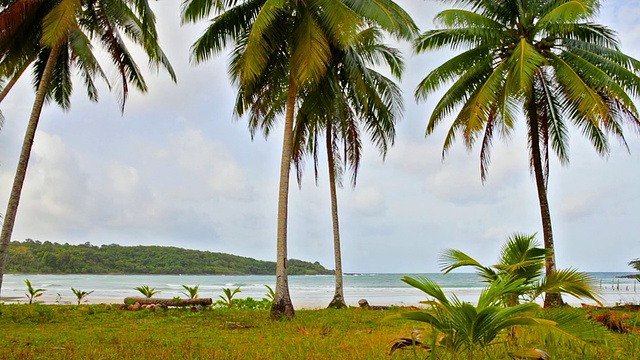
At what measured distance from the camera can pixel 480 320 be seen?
4.39m

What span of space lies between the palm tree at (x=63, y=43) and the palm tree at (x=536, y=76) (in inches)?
319

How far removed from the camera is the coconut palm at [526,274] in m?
4.98

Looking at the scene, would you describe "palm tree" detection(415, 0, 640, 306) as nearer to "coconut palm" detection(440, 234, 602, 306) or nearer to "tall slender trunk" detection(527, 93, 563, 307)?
"tall slender trunk" detection(527, 93, 563, 307)

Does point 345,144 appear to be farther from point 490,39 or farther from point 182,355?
point 182,355

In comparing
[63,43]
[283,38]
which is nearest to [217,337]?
[283,38]

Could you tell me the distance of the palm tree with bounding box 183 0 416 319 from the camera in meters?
10.9

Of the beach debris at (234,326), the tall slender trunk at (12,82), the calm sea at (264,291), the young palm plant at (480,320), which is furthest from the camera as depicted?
the calm sea at (264,291)

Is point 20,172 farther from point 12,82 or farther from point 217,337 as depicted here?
point 217,337

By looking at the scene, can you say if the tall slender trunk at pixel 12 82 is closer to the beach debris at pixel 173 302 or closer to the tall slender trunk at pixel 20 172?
the tall slender trunk at pixel 20 172

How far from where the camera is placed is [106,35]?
13.4m

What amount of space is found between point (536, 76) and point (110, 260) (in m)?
49.5

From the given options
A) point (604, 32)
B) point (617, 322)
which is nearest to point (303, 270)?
point (604, 32)

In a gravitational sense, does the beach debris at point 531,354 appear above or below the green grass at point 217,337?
above

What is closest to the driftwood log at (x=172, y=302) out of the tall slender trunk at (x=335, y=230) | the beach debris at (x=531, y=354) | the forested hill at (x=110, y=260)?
the tall slender trunk at (x=335, y=230)
